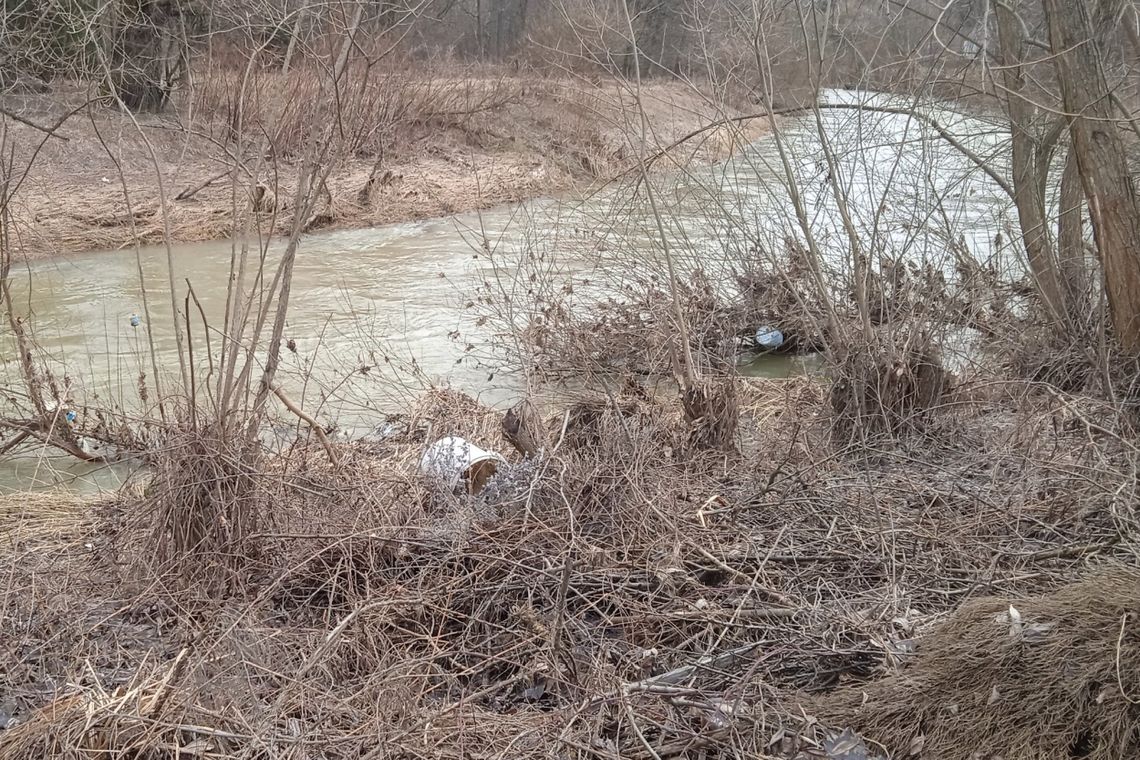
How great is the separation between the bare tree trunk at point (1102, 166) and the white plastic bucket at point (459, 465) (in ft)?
13.7

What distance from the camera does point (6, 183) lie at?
518 cm

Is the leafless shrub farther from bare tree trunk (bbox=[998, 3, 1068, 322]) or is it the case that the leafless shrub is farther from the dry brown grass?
bare tree trunk (bbox=[998, 3, 1068, 322])

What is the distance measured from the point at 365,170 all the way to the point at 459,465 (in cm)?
1492

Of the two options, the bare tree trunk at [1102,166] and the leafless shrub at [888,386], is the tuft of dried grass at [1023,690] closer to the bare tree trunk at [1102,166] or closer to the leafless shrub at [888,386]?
the leafless shrub at [888,386]

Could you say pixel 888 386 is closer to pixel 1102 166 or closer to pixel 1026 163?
pixel 1102 166

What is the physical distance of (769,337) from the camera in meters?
8.84

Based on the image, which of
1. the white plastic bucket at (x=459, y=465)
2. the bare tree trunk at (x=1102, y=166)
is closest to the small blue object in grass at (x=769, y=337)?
the bare tree trunk at (x=1102, y=166)

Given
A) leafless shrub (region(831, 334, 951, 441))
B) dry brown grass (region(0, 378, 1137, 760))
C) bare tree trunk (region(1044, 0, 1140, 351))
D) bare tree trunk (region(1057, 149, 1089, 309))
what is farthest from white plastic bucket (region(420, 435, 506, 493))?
bare tree trunk (region(1057, 149, 1089, 309))

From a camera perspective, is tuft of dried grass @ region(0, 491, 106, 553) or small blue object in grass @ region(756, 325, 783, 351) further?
small blue object in grass @ region(756, 325, 783, 351)

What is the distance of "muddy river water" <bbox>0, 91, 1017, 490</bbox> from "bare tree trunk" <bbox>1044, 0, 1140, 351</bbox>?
77 centimetres

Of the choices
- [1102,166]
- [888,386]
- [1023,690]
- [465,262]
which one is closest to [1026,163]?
[1102,166]

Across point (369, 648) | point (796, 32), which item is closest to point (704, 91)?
point (796, 32)

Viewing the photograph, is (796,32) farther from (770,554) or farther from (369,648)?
(369,648)

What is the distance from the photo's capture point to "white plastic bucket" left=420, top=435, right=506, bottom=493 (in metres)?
4.74
